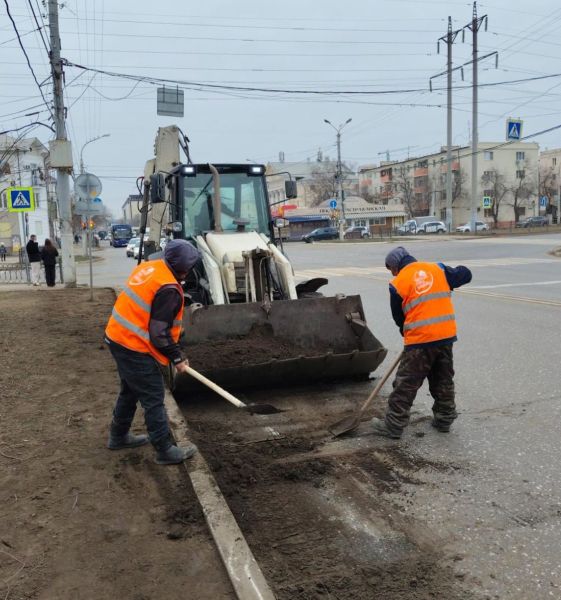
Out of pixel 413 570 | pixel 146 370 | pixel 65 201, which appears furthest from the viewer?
pixel 65 201

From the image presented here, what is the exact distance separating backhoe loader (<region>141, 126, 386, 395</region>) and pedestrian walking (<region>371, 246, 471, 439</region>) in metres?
1.07

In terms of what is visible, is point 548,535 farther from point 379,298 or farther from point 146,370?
point 379,298

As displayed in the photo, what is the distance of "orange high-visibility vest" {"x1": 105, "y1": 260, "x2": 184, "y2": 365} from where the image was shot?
3.96m

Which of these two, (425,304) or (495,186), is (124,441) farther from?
(495,186)

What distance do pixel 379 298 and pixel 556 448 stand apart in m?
8.47

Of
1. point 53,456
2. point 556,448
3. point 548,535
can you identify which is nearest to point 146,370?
point 53,456

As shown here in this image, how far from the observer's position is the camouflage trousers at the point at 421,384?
4695 mm

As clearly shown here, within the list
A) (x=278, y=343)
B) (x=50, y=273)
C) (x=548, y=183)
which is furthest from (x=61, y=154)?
(x=548, y=183)

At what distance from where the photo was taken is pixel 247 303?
19.5 feet

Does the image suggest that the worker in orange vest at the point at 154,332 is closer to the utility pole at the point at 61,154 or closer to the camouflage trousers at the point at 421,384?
the camouflage trousers at the point at 421,384

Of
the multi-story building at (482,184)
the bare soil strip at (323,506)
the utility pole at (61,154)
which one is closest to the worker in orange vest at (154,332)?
the bare soil strip at (323,506)

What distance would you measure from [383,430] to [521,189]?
280 feet

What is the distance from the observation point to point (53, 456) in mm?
4309

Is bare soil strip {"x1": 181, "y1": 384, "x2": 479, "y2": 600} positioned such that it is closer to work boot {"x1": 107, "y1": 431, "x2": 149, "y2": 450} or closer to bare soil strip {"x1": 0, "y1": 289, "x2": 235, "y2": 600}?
bare soil strip {"x1": 0, "y1": 289, "x2": 235, "y2": 600}
